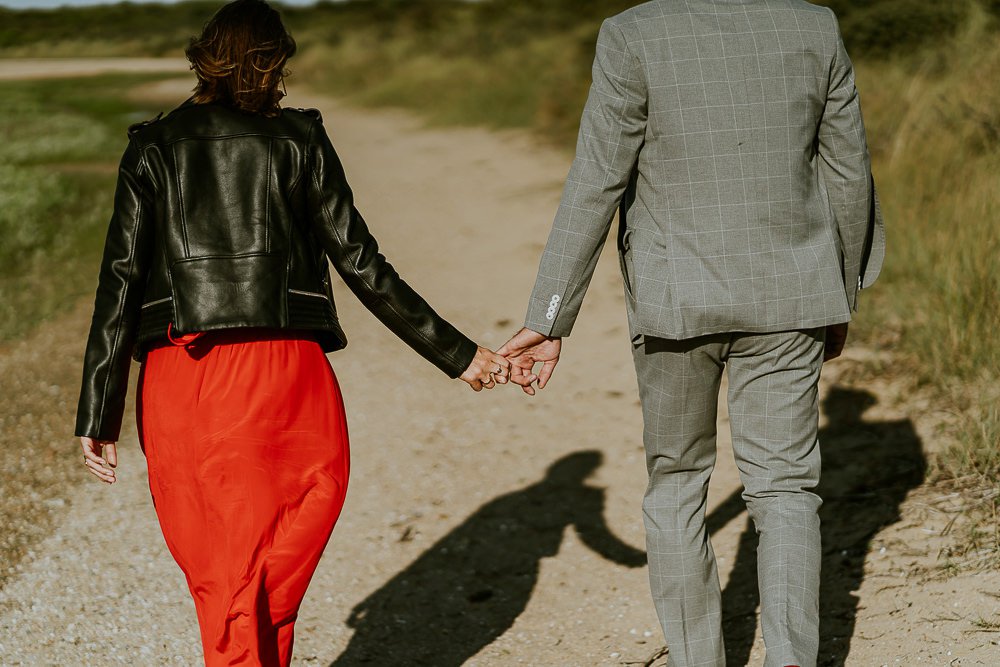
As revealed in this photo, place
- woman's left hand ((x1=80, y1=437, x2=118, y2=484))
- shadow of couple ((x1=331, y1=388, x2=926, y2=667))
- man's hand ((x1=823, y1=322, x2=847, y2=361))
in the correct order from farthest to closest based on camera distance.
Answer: shadow of couple ((x1=331, y1=388, x2=926, y2=667)) → man's hand ((x1=823, y1=322, x2=847, y2=361)) → woman's left hand ((x1=80, y1=437, x2=118, y2=484))

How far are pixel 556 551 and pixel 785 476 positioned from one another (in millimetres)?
1960

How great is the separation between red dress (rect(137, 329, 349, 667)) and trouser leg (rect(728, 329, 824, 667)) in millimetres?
1115

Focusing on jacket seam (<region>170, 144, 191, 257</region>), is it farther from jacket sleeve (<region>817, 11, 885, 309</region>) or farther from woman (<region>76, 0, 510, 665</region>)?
jacket sleeve (<region>817, 11, 885, 309</region>)

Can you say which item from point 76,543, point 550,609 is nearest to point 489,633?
point 550,609

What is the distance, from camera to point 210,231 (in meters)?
2.82

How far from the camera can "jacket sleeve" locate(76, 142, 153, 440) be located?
2.82m

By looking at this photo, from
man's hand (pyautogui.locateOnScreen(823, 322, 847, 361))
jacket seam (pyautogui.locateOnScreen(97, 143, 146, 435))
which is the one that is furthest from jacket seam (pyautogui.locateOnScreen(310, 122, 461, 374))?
man's hand (pyautogui.locateOnScreen(823, 322, 847, 361))

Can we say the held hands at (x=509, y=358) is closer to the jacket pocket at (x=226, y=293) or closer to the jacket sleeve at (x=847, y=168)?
the jacket pocket at (x=226, y=293)

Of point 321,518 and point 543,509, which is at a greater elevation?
point 321,518

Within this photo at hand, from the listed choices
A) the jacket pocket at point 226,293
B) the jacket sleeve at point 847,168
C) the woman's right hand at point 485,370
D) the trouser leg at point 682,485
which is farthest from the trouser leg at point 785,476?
the jacket pocket at point 226,293

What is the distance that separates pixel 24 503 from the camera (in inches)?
201

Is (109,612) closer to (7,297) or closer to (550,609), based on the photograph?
(550,609)

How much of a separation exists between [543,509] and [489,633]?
1.11 m

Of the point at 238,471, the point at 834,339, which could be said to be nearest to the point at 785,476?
the point at 834,339
